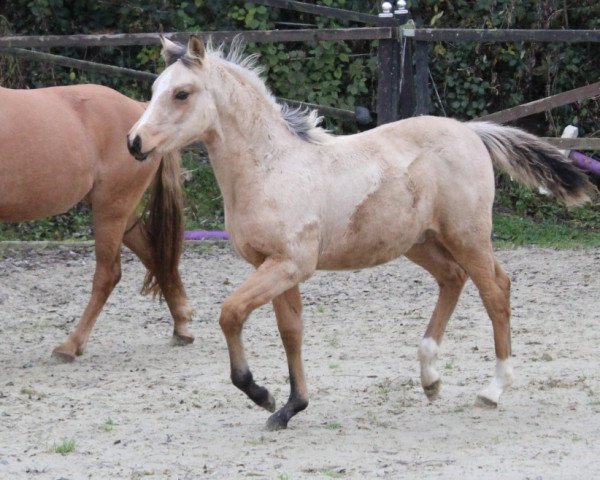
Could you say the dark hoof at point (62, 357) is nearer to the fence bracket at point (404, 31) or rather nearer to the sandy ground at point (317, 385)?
the sandy ground at point (317, 385)

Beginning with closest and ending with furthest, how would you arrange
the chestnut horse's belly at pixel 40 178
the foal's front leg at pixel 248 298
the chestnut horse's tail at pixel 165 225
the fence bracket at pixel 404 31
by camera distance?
the foal's front leg at pixel 248 298
the chestnut horse's belly at pixel 40 178
the chestnut horse's tail at pixel 165 225
the fence bracket at pixel 404 31

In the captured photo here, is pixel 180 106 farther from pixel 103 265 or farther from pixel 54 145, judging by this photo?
pixel 103 265

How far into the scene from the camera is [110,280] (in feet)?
24.3

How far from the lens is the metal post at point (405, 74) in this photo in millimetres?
10711

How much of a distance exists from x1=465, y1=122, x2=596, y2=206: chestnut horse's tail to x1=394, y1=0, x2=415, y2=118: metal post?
4770mm

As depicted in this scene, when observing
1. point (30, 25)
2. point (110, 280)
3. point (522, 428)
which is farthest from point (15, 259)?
point (522, 428)

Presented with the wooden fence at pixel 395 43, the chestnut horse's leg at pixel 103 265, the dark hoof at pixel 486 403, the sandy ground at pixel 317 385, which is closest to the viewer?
the sandy ground at pixel 317 385

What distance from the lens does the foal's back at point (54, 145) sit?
276 inches

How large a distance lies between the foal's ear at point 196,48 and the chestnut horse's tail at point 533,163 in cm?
148

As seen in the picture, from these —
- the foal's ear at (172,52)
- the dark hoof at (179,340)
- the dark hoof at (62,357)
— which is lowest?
the dark hoof at (179,340)

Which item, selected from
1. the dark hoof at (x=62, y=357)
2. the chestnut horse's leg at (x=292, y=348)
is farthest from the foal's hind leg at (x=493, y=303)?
the dark hoof at (x=62, y=357)

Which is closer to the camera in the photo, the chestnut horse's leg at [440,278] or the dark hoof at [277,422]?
the dark hoof at [277,422]

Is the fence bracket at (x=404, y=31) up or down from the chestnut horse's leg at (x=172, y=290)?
up

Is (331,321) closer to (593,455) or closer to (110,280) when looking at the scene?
(110,280)
